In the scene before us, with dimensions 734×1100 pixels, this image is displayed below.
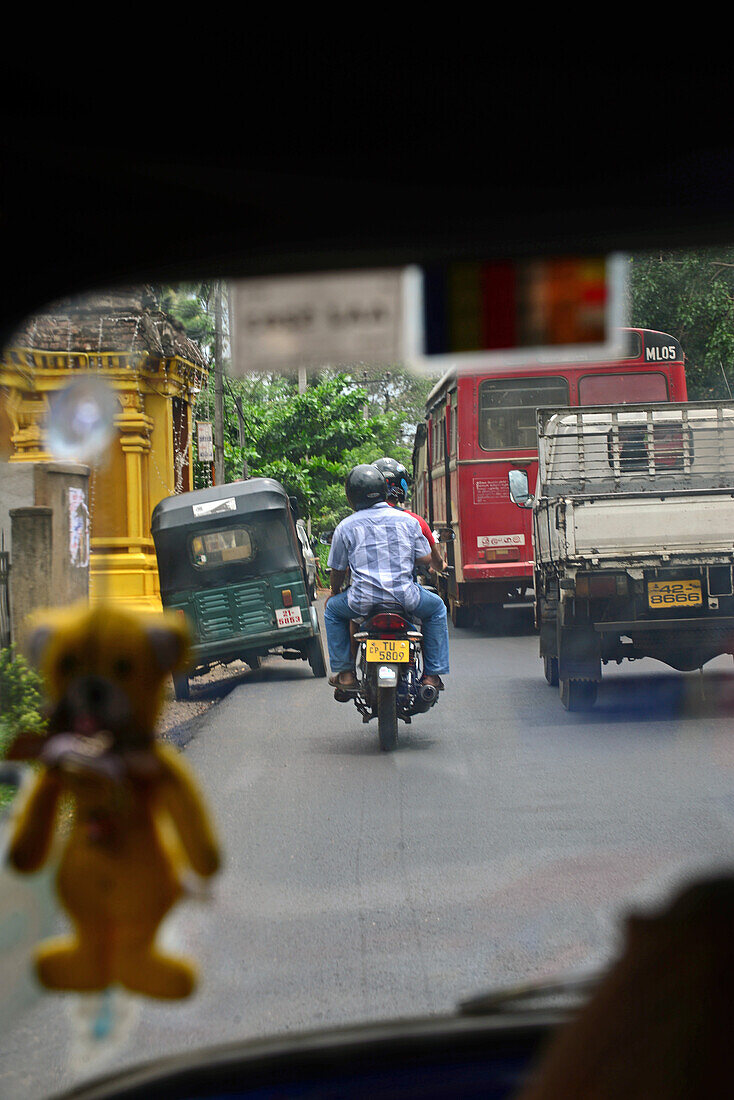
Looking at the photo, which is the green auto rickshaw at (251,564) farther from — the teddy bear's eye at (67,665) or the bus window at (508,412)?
the bus window at (508,412)

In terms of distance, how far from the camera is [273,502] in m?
9.45

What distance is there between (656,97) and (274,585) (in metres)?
7.48

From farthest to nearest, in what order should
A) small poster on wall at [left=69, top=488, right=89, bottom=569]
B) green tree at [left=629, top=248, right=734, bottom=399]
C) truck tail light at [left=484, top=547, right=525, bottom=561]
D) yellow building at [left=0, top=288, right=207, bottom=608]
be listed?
truck tail light at [left=484, top=547, right=525, bottom=561] < green tree at [left=629, top=248, right=734, bottom=399] < small poster on wall at [left=69, top=488, right=89, bottom=569] < yellow building at [left=0, top=288, right=207, bottom=608]

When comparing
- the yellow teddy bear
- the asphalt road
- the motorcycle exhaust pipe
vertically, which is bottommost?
the asphalt road

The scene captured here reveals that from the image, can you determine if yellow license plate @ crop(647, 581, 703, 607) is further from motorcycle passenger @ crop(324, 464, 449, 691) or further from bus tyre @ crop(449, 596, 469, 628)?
bus tyre @ crop(449, 596, 469, 628)

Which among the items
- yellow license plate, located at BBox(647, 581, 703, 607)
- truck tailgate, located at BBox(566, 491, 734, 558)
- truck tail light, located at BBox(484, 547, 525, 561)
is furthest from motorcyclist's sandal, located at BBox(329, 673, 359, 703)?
truck tail light, located at BBox(484, 547, 525, 561)

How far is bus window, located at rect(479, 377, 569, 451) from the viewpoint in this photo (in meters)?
13.7

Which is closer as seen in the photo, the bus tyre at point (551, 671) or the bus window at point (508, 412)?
the bus tyre at point (551, 671)

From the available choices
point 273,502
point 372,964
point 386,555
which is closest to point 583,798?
point 386,555

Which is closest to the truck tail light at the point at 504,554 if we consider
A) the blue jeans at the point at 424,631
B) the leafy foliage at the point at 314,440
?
the leafy foliage at the point at 314,440

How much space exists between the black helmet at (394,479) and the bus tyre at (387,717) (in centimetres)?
124

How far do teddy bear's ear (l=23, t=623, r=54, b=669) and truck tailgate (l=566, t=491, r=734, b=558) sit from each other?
763cm

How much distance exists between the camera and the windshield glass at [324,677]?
138cm

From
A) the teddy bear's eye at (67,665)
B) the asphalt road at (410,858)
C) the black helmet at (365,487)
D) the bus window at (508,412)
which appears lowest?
the asphalt road at (410,858)
